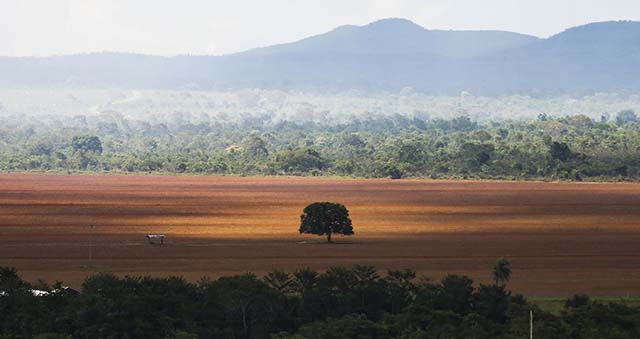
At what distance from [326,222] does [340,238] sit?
1.60 metres

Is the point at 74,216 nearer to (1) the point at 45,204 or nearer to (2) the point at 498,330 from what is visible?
(1) the point at 45,204

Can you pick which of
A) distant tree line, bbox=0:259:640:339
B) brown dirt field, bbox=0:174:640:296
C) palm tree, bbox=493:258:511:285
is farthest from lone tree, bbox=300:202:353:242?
distant tree line, bbox=0:259:640:339

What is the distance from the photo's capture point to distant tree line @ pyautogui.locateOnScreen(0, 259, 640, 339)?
37.4 m

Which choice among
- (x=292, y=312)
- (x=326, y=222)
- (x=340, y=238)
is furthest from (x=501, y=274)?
(x=340, y=238)

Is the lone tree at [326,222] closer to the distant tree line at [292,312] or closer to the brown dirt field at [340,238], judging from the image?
the brown dirt field at [340,238]

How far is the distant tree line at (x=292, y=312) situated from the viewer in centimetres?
3741

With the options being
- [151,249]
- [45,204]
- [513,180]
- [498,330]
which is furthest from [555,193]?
[498,330]

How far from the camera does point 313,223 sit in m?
71.7

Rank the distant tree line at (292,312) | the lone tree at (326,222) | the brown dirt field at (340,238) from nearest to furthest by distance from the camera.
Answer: the distant tree line at (292,312), the brown dirt field at (340,238), the lone tree at (326,222)

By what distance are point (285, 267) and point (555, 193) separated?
197 ft

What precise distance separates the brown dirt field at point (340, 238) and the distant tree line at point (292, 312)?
9.15 m

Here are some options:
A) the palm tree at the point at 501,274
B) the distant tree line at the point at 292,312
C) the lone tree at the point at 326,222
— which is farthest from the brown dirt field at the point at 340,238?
the distant tree line at the point at 292,312

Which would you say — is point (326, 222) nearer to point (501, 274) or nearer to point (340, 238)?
point (340, 238)

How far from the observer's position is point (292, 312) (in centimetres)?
4088
